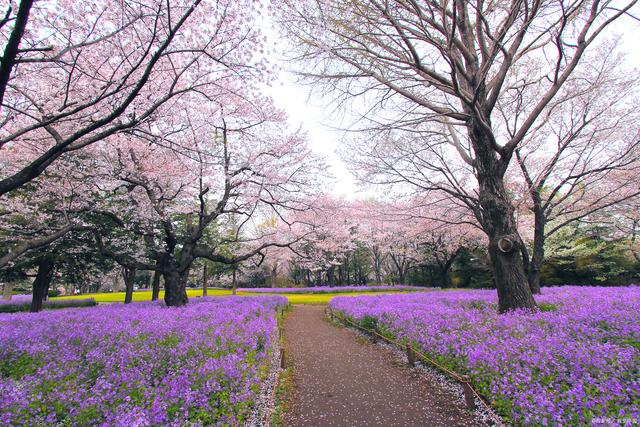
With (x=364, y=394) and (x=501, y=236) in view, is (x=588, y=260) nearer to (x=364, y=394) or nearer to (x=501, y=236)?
(x=501, y=236)

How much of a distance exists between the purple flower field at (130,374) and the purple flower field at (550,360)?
3624mm

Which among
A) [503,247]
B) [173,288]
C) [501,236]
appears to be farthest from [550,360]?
[173,288]

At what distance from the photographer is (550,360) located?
4.37m

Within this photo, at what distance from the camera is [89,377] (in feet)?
15.4

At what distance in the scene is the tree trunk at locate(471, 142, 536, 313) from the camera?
323 inches

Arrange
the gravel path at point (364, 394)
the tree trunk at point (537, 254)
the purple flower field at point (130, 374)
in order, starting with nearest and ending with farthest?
the purple flower field at point (130, 374)
the gravel path at point (364, 394)
the tree trunk at point (537, 254)

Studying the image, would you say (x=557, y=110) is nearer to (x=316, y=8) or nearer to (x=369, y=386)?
(x=316, y=8)

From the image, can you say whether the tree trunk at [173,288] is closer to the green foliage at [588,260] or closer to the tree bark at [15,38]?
the tree bark at [15,38]

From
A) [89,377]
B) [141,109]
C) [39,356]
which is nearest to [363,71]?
[141,109]

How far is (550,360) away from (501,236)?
181 inches

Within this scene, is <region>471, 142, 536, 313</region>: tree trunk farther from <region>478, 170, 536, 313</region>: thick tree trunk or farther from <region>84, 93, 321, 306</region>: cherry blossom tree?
<region>84, 93, 321, 306</region>: cherry blossom tree

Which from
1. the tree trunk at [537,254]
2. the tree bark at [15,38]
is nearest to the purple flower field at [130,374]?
the tree bark at [15,38]

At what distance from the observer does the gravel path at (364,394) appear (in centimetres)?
486

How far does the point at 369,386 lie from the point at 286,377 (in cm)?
199
